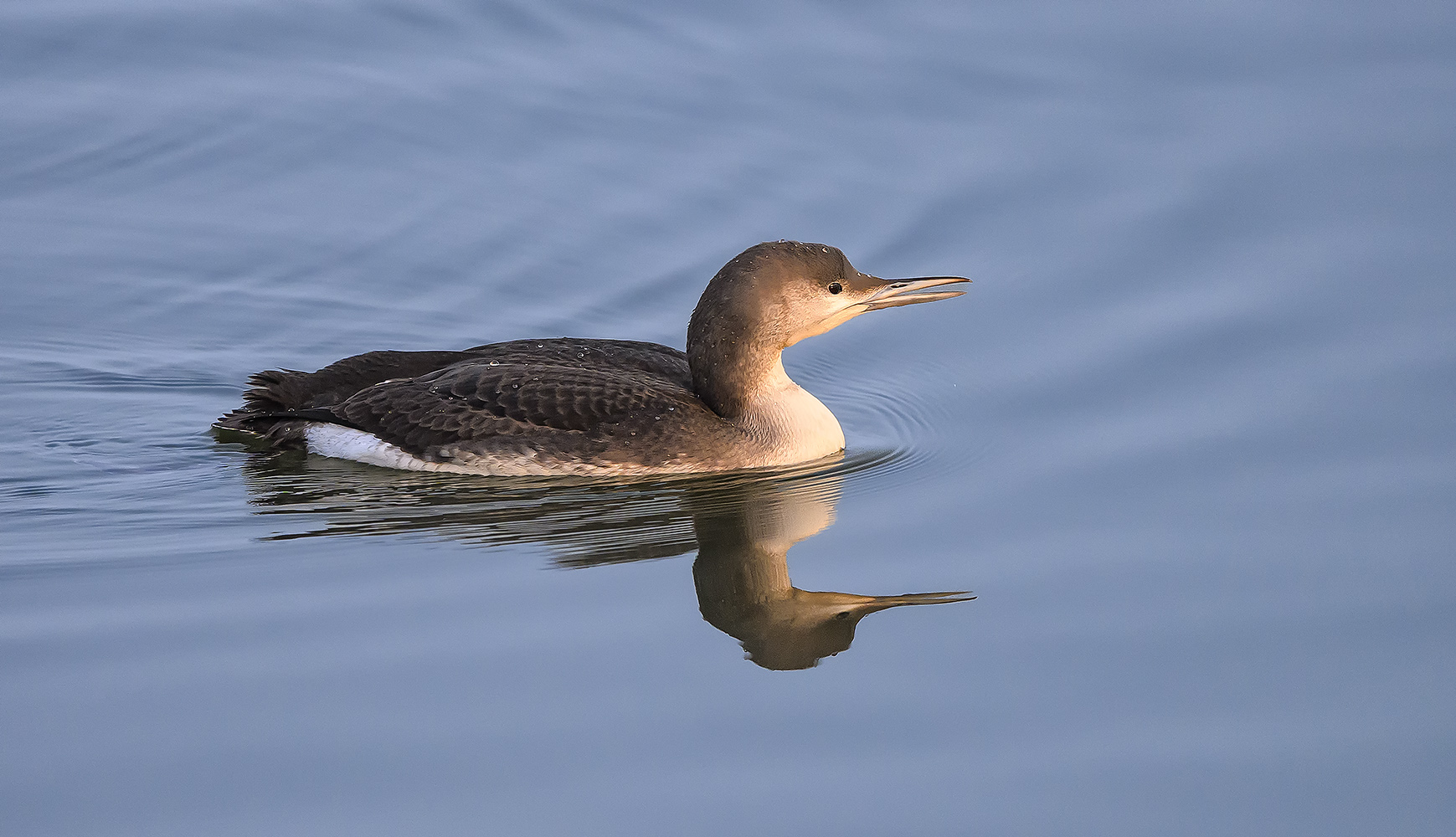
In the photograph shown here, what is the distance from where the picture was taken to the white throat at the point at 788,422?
25.3ft

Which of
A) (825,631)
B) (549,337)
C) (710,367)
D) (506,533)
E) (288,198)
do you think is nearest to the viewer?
(825,631)

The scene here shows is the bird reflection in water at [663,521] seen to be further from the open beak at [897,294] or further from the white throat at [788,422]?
the open beak at [897,294]

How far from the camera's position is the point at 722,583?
21.0 ft

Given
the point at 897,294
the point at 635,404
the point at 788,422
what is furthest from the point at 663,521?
the point at 897,294

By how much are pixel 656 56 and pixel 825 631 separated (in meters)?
6.59

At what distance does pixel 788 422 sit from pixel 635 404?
702mm

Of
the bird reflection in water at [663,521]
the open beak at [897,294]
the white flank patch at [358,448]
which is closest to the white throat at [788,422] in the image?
the bird reflection in water at [663,521]

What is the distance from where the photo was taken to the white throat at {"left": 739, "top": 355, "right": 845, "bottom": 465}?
25.3 feet

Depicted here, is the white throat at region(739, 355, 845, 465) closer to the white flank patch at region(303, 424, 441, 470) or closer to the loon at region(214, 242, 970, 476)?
the loon at region(214, 242, 970, 476)

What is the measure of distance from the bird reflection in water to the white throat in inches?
4.4

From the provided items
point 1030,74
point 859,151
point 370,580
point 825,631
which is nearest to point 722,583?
point 825,631

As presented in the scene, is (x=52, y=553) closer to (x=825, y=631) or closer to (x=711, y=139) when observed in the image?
(x=825, y=631)

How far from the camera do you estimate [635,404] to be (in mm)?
7566

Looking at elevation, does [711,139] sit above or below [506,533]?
above
